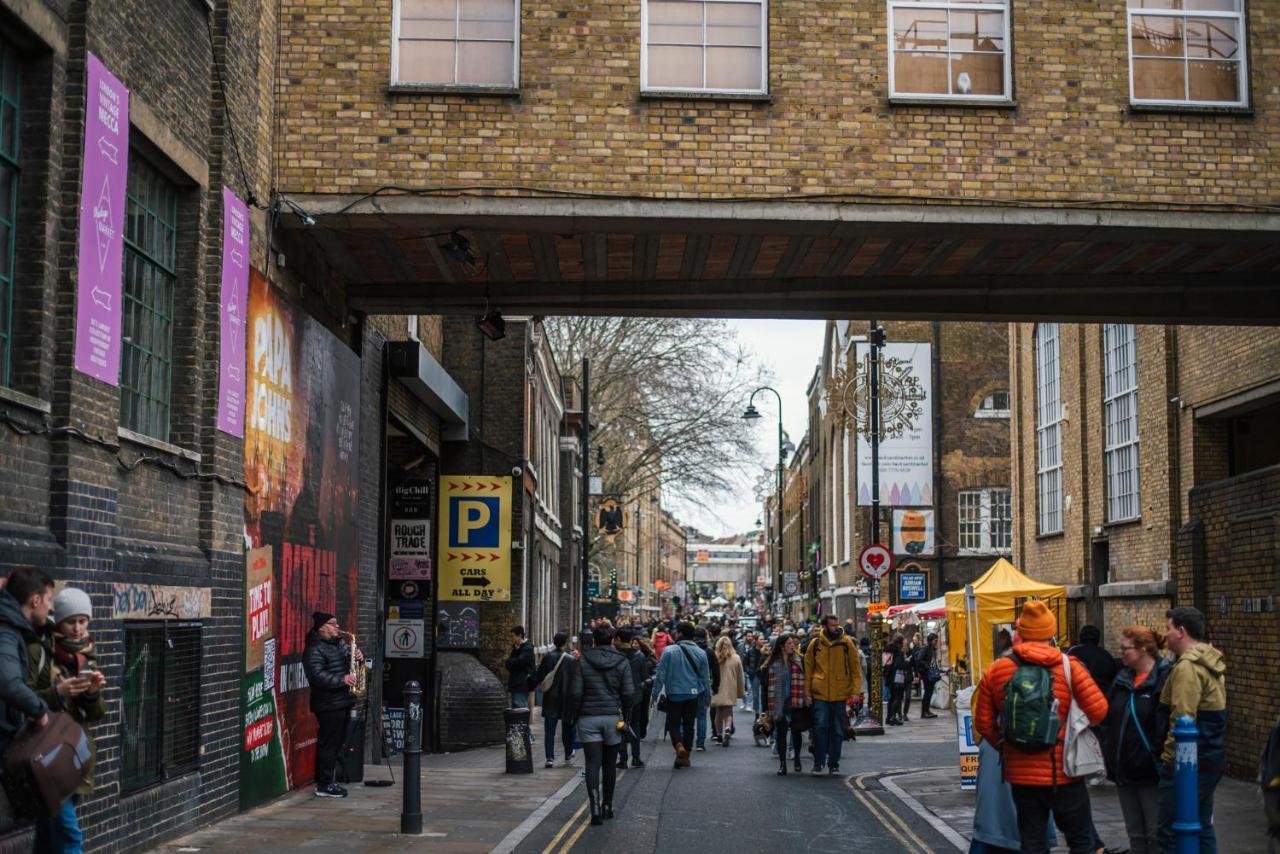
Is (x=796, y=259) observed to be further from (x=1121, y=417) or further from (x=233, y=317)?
(x=1121, y=417)

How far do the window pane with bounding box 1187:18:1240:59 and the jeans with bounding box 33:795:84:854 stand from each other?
1310 cm

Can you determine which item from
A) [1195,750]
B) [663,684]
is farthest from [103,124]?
[663,684]

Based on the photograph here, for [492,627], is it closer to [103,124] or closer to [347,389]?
[347,389]

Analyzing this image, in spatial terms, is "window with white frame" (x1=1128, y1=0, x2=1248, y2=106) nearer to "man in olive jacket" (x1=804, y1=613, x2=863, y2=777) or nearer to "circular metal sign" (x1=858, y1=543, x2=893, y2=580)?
"man in olive jacket" (x1=804, y1=613, x2=863, y2=777)

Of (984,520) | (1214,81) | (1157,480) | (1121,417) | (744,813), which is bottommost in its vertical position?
(744,813)

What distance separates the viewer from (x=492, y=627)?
26.4m

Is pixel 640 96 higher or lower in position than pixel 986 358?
lower

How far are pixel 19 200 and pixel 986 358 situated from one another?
46.4m

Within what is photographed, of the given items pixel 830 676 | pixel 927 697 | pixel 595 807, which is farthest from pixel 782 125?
pixel 927 697

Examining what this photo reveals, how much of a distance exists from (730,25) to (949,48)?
2.27 meters

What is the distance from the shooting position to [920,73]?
51.2 ft

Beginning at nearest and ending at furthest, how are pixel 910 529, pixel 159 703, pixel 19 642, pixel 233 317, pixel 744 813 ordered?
pixel 19 642, pixel 159 703, pixel 233 317, pixel 744 813, pixel 910 529

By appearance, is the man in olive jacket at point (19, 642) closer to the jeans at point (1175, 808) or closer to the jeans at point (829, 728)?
the jeans at point (1175, 808)

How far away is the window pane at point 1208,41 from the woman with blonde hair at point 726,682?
1114 centimetres
